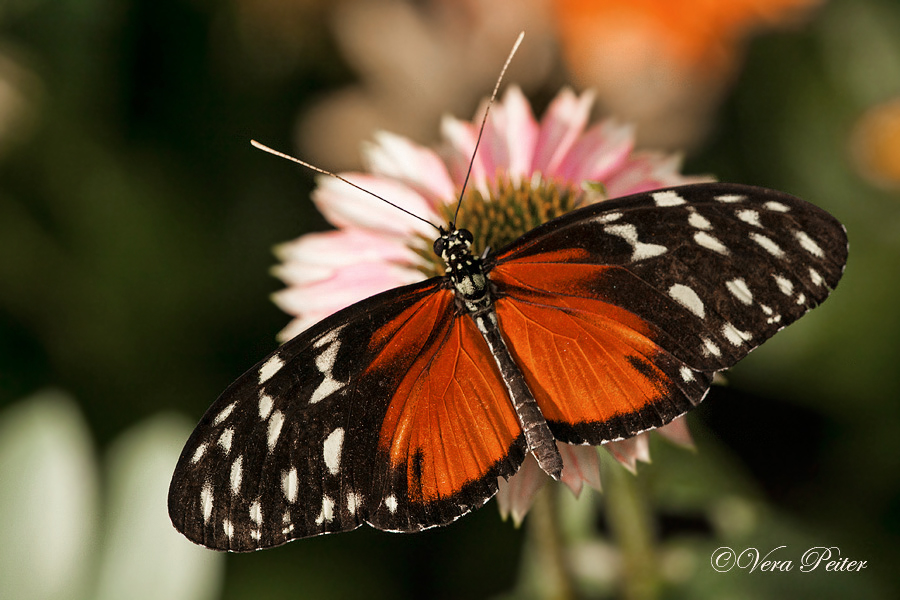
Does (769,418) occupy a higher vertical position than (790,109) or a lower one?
lower

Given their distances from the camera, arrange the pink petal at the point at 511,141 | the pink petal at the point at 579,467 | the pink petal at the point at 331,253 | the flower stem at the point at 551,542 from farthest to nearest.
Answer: the pink petal at the point at 511,141
the pink petal at the point at 331,253
the flower stem at the point at 551,542
the pink petal at the point at 579,467

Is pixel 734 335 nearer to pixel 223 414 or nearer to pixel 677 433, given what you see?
pixel 677 433

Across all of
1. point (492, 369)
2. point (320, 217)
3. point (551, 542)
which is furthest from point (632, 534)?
point (320, 217)

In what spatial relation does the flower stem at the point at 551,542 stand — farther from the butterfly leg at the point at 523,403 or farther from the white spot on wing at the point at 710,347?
the white spot on wing at the point at 710,347

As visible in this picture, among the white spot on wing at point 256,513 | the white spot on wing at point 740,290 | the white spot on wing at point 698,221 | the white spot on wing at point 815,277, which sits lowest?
the white spot on wing at point 256,513

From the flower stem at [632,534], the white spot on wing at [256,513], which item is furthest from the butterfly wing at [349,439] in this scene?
the flower stem at [632,534]

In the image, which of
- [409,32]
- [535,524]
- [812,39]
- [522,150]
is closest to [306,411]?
[535,524]

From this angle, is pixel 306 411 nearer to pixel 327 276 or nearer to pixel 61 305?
pixel 327 276
